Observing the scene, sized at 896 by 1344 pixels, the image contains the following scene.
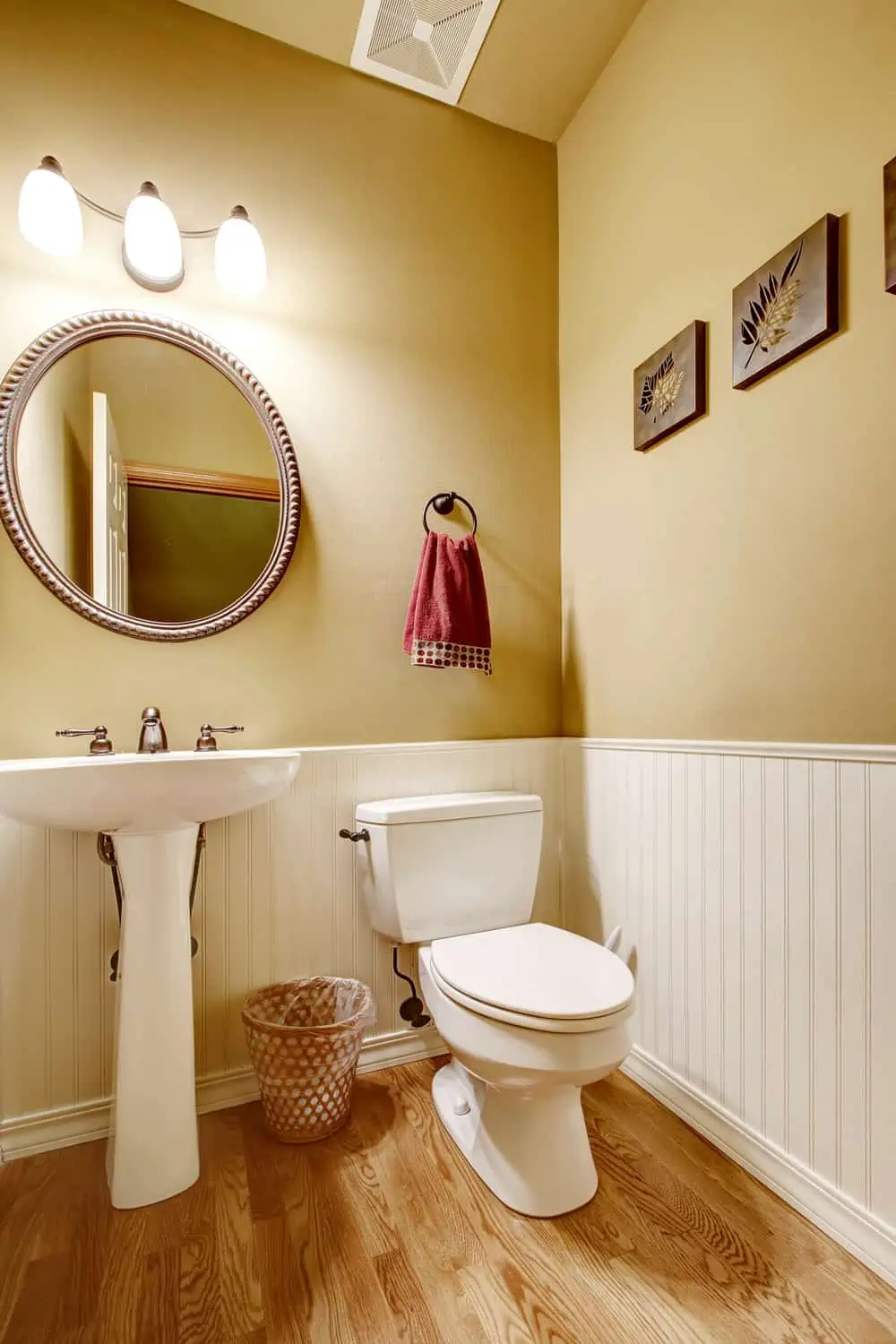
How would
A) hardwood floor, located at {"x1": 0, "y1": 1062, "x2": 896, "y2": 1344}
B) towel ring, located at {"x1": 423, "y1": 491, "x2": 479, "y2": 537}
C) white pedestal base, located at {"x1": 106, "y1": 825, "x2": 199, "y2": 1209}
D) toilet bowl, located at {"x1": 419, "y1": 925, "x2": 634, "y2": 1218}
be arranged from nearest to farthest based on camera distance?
hardwood floor, located at {"x1": 0, "y1": 1062, "x2": 896, "y2": 1344} → toilet bowl, located at {"x1": 419, "y1": 925, "x2": 634, "y2": 1218} → white pedestal base, located at {"x1": 106, "y1": 825, "x2": 199, "y2": 1209} → towel ring, located at {"x1": 423, "y1": 491, "x2": 479, "y2": 537}

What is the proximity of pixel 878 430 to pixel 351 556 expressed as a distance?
1.14 meters

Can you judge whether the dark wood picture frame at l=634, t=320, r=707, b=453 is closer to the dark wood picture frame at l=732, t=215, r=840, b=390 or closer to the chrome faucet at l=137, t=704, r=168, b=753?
the dark wood picture frame at l=732, t=215, r=840, b=390

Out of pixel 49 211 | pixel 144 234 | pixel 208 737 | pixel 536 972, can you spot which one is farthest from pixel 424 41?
pixel 536 972

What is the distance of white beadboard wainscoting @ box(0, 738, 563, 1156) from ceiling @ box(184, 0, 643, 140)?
1787 millimetres

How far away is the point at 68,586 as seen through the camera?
1.43 m

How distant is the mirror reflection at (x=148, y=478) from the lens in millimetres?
1442

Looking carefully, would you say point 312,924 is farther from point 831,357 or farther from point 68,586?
point 831,357

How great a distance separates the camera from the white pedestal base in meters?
1.21

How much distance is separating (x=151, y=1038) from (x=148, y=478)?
45.4 inches

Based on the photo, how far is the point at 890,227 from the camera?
1043 mm

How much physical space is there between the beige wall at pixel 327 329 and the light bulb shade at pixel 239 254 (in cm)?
5

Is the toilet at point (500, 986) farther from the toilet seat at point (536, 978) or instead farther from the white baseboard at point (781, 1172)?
the white baseboard at point (781, 1172)

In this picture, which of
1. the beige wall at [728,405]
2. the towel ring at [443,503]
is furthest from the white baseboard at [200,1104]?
the towel ring at [443,503]

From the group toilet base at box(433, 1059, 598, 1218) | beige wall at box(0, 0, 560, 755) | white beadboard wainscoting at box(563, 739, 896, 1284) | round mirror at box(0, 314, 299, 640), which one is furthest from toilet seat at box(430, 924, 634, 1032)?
round mirror at box(0, 314, 299, 640)
